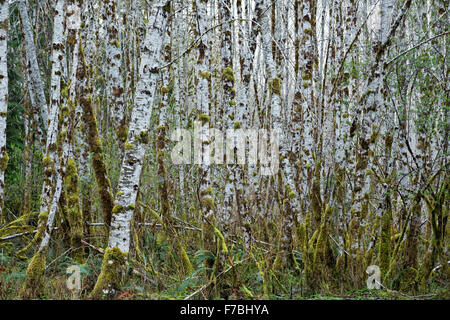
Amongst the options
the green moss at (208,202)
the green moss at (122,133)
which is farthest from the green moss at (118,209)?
the green moss at (122,133)

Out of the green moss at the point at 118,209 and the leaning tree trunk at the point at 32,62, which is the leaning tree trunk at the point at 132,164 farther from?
the leaning tree trunk at the point at 32,62

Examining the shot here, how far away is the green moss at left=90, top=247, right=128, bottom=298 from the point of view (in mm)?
4555

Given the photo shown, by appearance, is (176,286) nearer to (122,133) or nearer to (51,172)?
(51,172)

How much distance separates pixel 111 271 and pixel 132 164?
1299 mm

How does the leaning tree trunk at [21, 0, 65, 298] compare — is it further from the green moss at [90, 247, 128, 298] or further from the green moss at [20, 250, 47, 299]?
the green moss at [90, 247, 128, 298]

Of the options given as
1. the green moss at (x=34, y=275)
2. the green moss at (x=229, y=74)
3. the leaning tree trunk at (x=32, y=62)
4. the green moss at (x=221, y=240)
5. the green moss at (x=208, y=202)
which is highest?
the leaning tree trunk at (x=32, y=62)

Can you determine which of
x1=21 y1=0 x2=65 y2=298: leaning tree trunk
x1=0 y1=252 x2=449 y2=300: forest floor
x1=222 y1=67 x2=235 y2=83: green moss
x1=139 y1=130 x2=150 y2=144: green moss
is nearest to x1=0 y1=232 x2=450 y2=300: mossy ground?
x1=0 y1=252 x2=449 y2=300: forest floor

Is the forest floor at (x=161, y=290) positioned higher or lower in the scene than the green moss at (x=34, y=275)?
lower

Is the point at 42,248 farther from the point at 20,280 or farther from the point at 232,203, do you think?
the point at 232,203

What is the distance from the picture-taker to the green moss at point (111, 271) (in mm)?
4555
